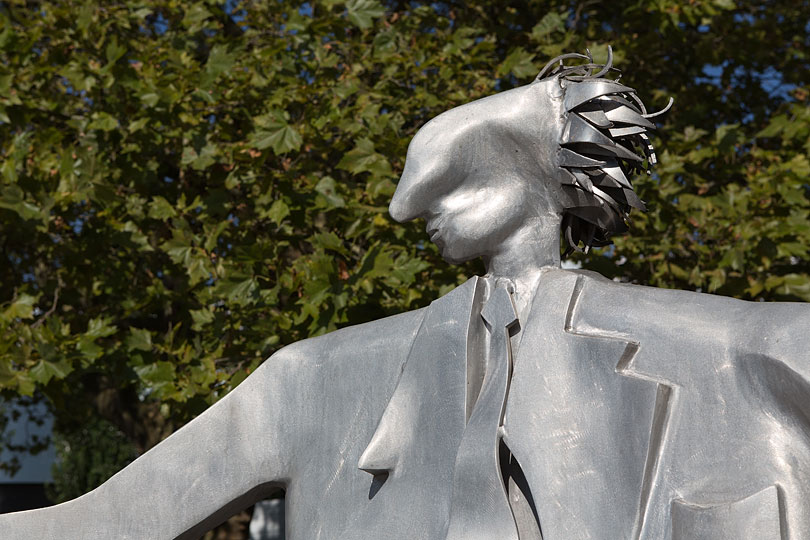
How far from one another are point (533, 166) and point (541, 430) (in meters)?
0.54

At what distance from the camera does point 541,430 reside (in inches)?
77.1

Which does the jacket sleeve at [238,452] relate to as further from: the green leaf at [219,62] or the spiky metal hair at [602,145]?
the green leaf at [219,62]

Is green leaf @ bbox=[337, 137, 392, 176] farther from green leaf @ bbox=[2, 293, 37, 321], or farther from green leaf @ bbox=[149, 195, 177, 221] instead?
green leaf @ bbox=[2, 293, 37, 321]

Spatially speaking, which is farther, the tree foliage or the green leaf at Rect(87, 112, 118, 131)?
the green leaf at Rect(87, 112, 118, 131)

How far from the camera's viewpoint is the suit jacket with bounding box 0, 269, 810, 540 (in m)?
1.82

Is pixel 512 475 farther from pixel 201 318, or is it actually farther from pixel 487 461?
pixel 201 318

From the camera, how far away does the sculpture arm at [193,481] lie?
7.82 ft

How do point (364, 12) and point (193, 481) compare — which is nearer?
point (193, 481)

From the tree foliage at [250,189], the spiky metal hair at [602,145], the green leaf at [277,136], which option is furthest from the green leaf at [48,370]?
the spiky metal hair at [602,145]

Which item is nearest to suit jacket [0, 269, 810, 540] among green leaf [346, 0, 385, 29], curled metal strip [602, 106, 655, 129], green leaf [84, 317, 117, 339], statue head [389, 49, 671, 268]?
statue head [389, 49, 671, 268]

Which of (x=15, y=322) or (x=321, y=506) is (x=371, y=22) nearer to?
(x=15, y=322)

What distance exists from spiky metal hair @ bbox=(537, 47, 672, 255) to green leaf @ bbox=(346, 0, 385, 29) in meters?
3.41

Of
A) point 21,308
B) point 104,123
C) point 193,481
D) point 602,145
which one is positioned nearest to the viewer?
point 602,145

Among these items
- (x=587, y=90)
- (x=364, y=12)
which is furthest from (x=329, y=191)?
(x=587, y=90)
